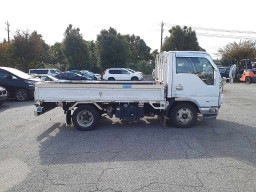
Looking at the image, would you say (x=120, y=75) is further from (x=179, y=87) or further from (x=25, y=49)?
(x=179, y=87)

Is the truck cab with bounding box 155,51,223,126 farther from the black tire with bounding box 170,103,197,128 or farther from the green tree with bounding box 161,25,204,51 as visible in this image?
the green tree with bounding box 161,25,204,51

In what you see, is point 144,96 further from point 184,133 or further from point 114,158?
point 114,158

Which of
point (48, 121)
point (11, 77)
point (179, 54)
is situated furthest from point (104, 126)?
point (11, 77)

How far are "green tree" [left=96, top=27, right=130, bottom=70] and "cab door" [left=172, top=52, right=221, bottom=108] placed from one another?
2955cm

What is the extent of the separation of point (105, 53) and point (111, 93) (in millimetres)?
30126

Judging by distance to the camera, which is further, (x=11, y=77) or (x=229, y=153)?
(x=11, y=77)

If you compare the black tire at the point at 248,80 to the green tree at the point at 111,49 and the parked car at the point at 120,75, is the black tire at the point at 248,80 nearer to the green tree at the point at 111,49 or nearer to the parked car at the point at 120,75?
the parked car at the point at 120,75

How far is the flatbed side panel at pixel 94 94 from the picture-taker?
6.57 meters

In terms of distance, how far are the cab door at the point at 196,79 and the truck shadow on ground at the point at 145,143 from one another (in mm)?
1017

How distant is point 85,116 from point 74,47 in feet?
101

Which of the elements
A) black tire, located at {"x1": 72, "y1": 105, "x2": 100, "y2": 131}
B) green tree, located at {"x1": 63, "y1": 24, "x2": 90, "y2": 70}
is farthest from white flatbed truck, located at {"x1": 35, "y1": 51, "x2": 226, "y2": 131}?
green tree, located at {"x1": 63, "y1": 24, "x2": 90, "y2": 70}

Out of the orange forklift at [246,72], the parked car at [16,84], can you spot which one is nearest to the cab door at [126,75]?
the orange forklift at [246,72]

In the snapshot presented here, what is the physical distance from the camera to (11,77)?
486 inches

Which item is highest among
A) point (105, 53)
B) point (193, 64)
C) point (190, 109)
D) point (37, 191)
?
point (105, 53)
